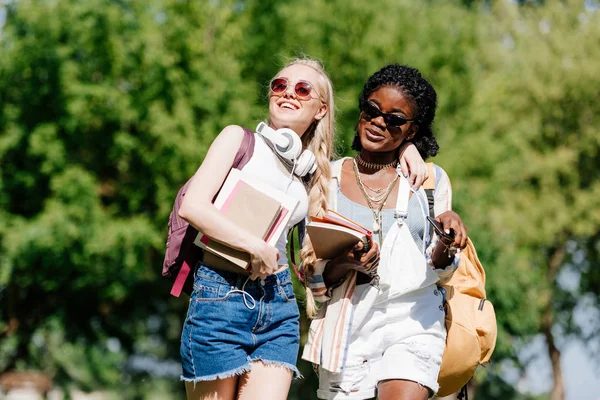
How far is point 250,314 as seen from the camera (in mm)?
3697

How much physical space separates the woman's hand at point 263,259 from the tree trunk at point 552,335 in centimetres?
1910

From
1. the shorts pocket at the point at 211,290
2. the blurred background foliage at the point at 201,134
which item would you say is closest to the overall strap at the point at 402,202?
the shorts pocket at the point at 211,290

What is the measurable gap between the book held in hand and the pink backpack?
0.44 m

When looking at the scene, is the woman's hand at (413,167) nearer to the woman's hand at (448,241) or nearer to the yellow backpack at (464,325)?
the yellow backpack at (464,325)

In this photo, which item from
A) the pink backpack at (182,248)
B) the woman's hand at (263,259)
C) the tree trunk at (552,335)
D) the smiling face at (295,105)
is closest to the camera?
the woman's hand at (263,259)

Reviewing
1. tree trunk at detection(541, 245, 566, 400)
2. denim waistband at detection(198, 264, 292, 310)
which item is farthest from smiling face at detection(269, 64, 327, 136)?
tree trunk at detection(541, 245, 566, 400)

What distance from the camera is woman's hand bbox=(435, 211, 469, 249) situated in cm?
390

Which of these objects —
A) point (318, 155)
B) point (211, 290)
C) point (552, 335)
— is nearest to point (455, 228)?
point (318, 155)

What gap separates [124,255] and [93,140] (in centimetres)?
258

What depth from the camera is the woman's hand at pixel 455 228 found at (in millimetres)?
3904

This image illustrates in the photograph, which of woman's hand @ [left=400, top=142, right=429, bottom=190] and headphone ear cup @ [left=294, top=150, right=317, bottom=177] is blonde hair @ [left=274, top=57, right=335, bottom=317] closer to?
headphone ear cup @ [left=294, top=150, right=317, bottom=177]

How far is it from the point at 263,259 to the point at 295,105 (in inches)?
35.6

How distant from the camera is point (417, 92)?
441 cm

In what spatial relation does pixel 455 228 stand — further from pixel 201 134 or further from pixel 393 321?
pixel 201 134
